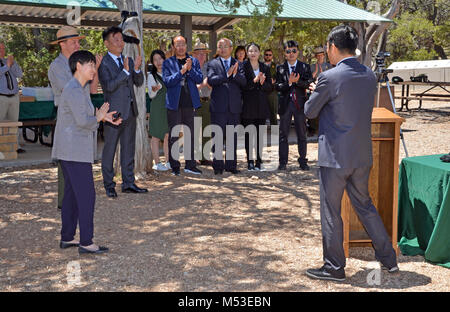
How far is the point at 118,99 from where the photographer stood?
24.0 feet

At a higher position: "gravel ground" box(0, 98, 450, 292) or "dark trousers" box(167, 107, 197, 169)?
"dark trousers" box(167, 107, 197, 169)

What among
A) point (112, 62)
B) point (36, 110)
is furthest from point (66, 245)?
point (36, 110)

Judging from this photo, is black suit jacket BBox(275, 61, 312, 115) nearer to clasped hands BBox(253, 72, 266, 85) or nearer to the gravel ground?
clasped hands BBox(253, 72, 266, 85)

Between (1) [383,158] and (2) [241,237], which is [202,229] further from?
(1) [383,158]

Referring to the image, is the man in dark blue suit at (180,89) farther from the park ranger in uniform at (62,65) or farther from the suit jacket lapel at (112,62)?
the park ranger in uniform at (62,65)

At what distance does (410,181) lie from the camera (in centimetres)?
526

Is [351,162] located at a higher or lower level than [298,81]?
lower

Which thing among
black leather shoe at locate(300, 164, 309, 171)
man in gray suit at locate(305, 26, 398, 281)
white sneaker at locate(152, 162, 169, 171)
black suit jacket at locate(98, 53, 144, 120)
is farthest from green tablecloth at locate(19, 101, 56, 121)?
man in gray suit at locate(305, 26, 398, 281)

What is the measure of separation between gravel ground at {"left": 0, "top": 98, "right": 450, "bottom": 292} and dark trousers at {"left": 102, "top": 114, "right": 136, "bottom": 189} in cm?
26

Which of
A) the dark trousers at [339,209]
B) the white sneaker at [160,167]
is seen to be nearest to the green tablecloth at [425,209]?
the dark trousers at [339,209]

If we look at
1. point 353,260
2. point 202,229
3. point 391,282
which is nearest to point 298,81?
point 202,229

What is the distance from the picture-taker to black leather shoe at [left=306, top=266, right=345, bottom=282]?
4.48 m

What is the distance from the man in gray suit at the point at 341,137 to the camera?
167 inches
